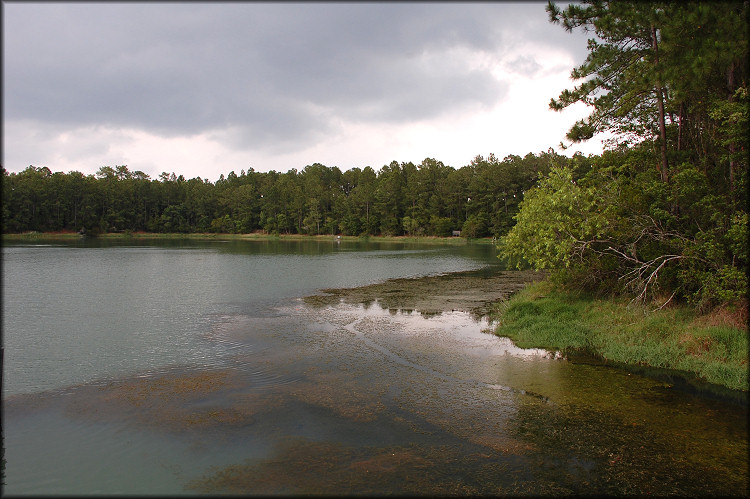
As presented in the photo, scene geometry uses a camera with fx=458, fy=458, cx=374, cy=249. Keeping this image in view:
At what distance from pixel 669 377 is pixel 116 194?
126619 mm

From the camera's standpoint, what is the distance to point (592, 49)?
14539mm

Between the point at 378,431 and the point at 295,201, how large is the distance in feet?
365

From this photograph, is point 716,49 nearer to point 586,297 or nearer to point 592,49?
point 592,49

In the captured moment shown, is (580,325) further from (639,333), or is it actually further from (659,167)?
(659,167)

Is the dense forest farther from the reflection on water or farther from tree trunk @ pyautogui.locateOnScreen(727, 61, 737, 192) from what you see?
the reflection on water

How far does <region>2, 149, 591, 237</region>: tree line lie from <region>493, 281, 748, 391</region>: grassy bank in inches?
2706

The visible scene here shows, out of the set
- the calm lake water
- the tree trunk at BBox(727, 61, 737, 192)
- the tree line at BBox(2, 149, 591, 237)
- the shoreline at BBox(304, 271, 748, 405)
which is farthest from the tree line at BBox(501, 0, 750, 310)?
the tree line at BBox(2, 149, 591, 237)

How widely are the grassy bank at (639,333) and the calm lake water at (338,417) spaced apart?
3.41 feet

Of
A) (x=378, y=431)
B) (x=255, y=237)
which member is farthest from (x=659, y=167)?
(x=255, y=237)

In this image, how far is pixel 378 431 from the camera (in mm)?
7953

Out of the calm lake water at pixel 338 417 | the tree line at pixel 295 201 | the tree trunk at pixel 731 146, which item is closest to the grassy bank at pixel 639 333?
the calm lake water at pixel 338 417

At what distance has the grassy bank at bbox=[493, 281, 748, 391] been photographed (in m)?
10.6

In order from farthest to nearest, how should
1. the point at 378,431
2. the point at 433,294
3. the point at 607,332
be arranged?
the point at 433,294 < the point at 607,332 < the point at 378,431

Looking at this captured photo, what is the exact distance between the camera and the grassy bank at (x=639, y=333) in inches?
417
